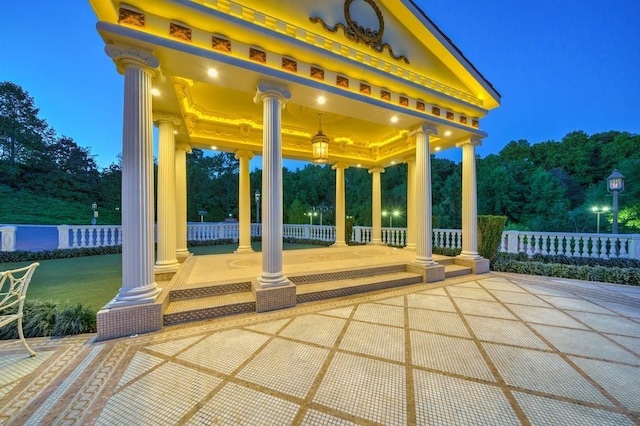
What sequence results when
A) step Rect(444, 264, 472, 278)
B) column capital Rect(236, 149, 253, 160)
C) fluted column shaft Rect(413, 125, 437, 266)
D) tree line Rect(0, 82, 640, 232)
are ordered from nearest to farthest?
fluted column shaft Rect(413, 125, 437, 266)
step Rect(444, 264, 472, 278)
column capital Rect(236, 149, 253, 160)
tree line Rect(0, 82, 640, 232)

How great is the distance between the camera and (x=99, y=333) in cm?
290

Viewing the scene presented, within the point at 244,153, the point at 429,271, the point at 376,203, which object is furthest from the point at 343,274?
the point at 376,203

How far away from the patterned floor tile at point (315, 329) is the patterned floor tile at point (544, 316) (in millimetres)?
2819

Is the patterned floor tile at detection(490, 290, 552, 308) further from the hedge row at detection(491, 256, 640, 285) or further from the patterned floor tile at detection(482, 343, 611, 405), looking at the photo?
the hedge row at detection(491, 256, 640, 285)

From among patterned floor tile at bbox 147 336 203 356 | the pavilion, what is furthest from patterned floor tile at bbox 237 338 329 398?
the pavilion

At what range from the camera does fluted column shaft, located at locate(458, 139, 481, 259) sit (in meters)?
6.41

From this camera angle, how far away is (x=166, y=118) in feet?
16.0

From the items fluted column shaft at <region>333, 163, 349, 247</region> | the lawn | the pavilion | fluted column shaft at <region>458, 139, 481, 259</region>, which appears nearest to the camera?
the pavilion

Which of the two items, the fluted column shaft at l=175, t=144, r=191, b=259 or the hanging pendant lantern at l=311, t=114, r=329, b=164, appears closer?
the hanging pendant lantern at l=311, t=114, r=329, b=164

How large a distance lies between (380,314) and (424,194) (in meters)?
3.13

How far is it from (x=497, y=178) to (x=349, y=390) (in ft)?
60.9

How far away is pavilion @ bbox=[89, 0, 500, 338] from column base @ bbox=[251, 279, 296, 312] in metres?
0.02

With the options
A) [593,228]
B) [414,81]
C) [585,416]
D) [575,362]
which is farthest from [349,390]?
[593,228]

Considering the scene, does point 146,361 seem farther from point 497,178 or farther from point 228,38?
point 497,178
